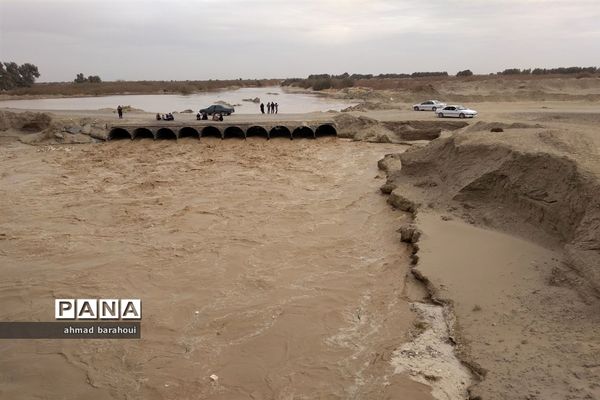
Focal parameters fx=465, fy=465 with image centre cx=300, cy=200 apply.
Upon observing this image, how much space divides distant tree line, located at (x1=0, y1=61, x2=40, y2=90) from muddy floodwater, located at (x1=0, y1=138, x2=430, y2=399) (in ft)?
253

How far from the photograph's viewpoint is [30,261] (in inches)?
478

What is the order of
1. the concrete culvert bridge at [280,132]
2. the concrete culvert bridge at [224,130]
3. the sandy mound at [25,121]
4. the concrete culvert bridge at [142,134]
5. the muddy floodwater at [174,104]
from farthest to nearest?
the muddy floodwater at [174,104] < the sandy mound at [25,121] < the concrete culvert bridge at [280,132] < the concrete culvert bridge at [142,134] < the concrete culvert bridge at [224,130]

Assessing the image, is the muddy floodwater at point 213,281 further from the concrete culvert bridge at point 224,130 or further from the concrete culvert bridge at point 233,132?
the concrete culvert bridge at point 233,132

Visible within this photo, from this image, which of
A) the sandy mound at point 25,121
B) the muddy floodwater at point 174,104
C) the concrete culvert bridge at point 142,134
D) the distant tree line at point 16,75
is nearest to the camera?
the concrete culvert bridge at point 142,134

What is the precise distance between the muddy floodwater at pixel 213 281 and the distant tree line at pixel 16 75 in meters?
77.3

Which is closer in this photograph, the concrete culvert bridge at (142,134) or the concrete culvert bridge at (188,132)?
the concrete culvert bridge at (142,134)

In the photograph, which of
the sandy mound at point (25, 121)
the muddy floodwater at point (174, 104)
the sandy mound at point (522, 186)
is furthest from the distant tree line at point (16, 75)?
the sandy mound at point (522, 186)

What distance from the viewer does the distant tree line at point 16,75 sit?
85250 millimetres

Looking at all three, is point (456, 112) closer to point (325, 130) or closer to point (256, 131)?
point (325, 130)

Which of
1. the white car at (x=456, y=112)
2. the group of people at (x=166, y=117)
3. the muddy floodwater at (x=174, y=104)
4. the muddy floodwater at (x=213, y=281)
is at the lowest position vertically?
the muddy floodwater at (x=213, y=281)

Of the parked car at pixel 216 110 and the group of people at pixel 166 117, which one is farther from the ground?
the parked car at pixel 216 110

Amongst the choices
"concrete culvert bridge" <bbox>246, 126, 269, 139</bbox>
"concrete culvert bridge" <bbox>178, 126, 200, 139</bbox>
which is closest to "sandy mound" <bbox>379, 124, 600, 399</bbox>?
"concrete culvert bridge" <bbox>246, 126, 269, 139</bbox>

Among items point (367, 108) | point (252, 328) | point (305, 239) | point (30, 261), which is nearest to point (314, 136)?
point (367, 108)

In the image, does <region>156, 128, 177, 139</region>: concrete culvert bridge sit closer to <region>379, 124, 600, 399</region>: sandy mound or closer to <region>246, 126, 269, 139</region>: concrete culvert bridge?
<region>246, 126, 269, 139</region>: concrete culvert bridge
